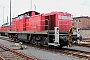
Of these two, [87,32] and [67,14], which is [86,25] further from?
[67,14]

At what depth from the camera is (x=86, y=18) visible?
183 ft

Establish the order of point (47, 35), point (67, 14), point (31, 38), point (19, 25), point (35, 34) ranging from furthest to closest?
Answer: point (19, 25)
point (31, 38)
point (35, 34)
point (67, 14)
point (47, 35)

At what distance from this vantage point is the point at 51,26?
1673 cm

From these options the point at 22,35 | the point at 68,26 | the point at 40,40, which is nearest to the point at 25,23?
the point at 22,35

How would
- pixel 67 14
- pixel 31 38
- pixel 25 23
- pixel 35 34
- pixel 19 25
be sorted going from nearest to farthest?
pixel 67 14 → pixel 35 34 → pixel 31 38 → pixel 25 23 → pixel 19 25

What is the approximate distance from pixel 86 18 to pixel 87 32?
1695cm

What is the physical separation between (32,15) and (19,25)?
3.35 metres

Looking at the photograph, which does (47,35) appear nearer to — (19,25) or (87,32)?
(19,25)

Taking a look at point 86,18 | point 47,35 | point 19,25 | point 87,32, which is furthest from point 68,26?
point 86,18

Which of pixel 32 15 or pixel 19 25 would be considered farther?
pixel 19 25

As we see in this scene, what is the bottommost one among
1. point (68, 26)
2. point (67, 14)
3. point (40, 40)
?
A: point (40, 40)

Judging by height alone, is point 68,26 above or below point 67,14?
below

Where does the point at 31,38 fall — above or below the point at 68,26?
below

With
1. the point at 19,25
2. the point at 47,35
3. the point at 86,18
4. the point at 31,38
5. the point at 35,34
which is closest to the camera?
the point at 47,35
